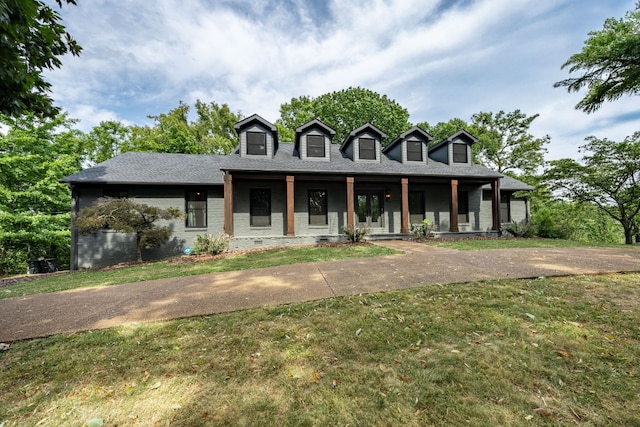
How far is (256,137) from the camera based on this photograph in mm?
13070

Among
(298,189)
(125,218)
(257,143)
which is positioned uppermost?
(257,143)

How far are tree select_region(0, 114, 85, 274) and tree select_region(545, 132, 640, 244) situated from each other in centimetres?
2708

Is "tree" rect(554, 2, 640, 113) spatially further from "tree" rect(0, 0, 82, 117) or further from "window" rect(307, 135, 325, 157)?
"tree" rect(0, 0, 82, 117)

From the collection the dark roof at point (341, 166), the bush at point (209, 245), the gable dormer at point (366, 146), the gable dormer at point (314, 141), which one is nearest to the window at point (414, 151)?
the dark roof at point (341, 166)

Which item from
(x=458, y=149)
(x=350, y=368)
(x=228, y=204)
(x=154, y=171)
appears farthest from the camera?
(x=458, y=149)

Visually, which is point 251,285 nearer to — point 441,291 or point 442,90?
point 441,291

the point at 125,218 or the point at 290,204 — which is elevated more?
the point at 290,204

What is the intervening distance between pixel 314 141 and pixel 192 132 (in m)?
17.8

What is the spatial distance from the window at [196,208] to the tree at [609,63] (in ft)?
47.1

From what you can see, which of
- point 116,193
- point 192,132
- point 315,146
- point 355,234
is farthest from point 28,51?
point 192,132

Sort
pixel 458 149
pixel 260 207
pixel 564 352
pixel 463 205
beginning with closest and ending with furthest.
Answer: pixel 564 352
pixel 260 207
pixel 463 205
pixel 458 149

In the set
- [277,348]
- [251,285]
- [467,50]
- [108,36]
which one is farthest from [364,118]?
[277,348]

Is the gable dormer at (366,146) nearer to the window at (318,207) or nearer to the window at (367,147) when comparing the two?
the window at (367,147)

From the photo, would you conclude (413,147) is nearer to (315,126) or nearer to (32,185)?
(315,126)
